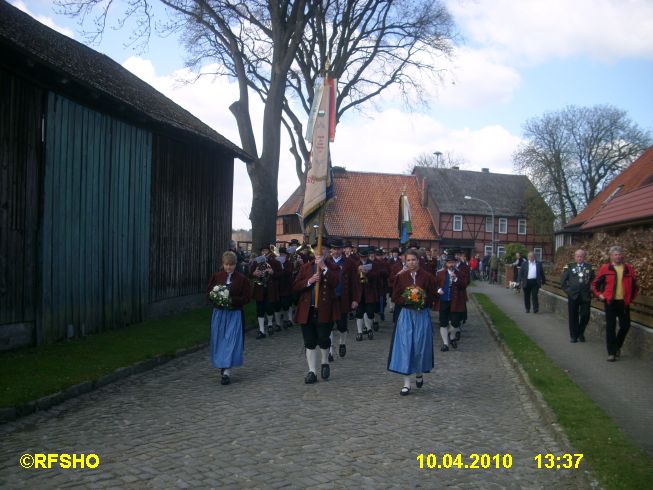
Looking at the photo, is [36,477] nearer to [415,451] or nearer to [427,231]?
[415,451]

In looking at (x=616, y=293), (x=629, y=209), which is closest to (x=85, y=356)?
(x=616, y=293)

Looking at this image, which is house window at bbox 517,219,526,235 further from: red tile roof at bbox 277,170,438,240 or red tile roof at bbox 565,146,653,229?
red tile roof at bbox 565,146,653,229

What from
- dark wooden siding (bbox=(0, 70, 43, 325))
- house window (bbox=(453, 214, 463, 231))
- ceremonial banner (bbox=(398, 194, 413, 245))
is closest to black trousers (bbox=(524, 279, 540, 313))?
ceremonial banner (bbox=(398, 194, 413, 245))

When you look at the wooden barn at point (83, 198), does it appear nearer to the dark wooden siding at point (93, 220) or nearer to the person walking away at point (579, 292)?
the dark wooden siding at point (93, 220)

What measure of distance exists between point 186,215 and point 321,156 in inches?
331

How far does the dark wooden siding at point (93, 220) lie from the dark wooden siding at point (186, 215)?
0.71 m

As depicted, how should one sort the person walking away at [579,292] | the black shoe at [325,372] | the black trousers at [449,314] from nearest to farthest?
1. the black shoe at [325,372]
2. the black trousers at [449,314]
3. the person walking away at [579,292]

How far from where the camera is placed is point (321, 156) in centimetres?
1057

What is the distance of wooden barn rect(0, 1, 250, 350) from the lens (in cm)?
1092

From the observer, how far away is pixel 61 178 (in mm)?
12141

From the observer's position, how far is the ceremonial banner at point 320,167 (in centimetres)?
1044

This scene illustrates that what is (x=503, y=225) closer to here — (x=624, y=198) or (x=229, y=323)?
(x=624, y=198)

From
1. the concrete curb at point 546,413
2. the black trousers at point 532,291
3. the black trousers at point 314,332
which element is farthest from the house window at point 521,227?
the black trousers at point 314,332

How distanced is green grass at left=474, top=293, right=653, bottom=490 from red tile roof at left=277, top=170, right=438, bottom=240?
1742 inches
